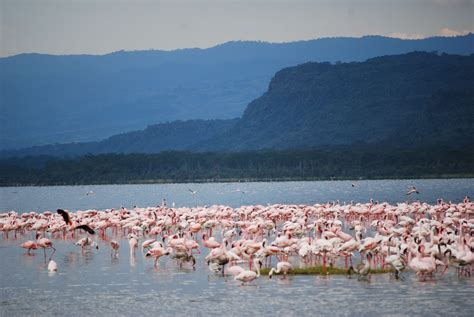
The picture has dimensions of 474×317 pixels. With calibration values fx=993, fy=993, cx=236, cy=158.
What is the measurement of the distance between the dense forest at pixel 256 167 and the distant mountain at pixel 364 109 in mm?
11160

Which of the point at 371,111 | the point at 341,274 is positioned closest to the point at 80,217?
the point at 341,274

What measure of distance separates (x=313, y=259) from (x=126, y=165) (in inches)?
5202

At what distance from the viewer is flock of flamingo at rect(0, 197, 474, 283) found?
23.6m

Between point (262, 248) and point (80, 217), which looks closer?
point (262, 248)

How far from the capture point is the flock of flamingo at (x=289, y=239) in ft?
77.4

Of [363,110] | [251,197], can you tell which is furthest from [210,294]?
[363,110]

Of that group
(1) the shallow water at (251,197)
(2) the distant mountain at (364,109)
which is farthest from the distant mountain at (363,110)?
(1) the shallow water at (251,197)

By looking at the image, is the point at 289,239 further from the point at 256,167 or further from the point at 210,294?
the point at 256,167

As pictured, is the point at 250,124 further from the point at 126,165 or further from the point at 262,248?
the point at 262,248

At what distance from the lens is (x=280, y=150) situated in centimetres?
15450

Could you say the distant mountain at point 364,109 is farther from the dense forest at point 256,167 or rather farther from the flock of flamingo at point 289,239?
the flock of flamingo at point 289,239

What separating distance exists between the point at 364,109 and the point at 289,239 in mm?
149554

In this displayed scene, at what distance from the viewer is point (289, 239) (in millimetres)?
25547

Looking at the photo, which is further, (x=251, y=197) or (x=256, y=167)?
(x=256, y=167)
